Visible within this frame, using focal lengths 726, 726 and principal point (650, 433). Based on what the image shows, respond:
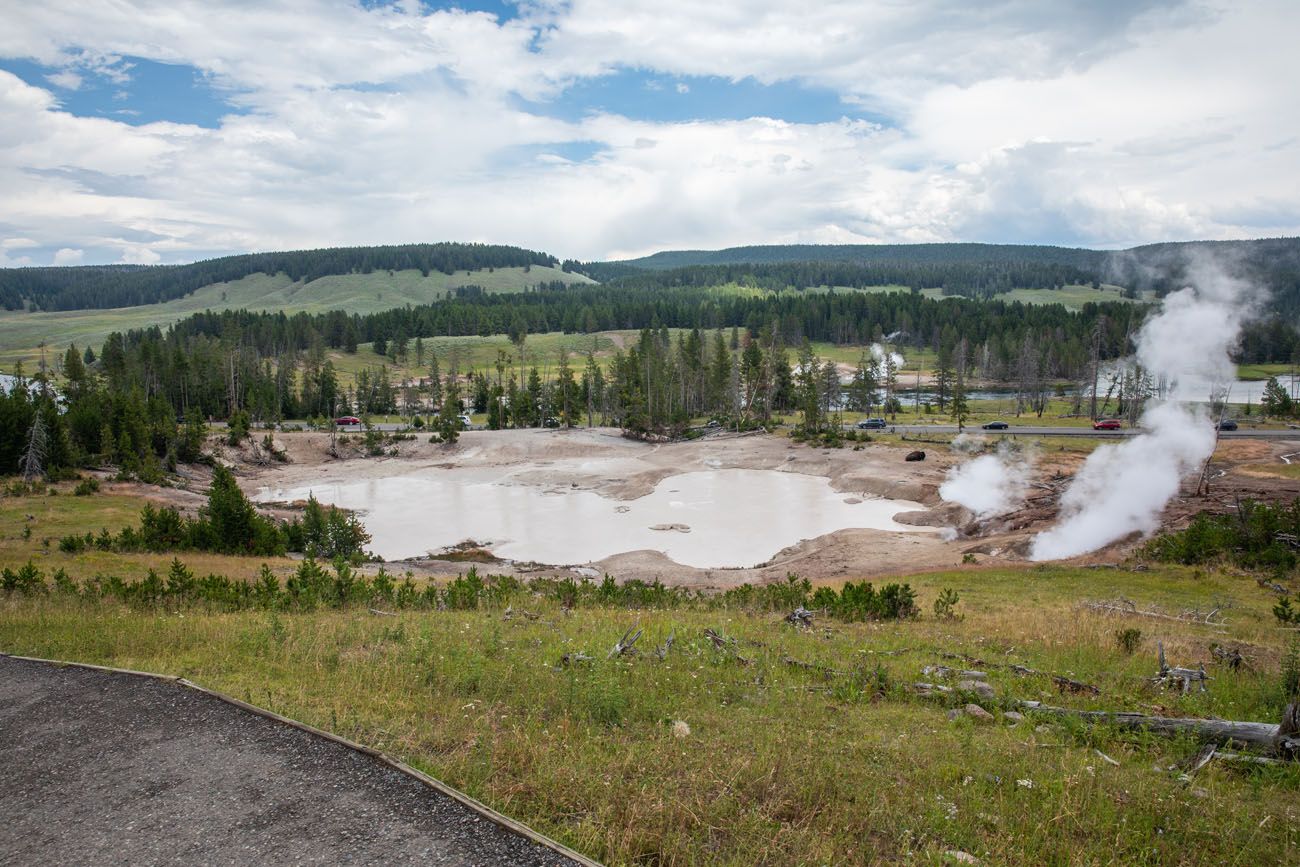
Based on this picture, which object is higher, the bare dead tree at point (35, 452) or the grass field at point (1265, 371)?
the grass field at point (1265, 371)

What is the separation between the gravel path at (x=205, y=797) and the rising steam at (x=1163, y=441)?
3425 centimetres

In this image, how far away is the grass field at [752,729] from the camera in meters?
7.31

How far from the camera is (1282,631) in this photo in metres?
18.7

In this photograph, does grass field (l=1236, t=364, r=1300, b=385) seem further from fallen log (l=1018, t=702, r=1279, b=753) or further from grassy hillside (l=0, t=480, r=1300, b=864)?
fallen log (l=1018, t=702, r=1279, b=753)

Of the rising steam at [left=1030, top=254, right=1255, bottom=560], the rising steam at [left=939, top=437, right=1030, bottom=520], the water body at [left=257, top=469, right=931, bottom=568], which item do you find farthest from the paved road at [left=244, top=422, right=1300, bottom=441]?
the rising steam at [left=1030, top=254, right=1255, bottom=560]

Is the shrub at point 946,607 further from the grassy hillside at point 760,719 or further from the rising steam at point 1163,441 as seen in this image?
the rising steam at point 1163,441

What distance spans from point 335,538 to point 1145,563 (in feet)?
129

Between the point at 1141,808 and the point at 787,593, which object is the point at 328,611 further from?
the point at 1141,808

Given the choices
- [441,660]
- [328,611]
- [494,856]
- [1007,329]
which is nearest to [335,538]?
[328,611]

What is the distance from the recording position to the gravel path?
23.0ft

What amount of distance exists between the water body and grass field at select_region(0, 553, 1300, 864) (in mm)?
26748

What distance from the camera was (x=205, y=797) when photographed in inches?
313

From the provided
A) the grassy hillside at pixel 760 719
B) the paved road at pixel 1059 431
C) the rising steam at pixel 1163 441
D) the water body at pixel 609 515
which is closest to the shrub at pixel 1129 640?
the grassy hillside at pixel 760 719

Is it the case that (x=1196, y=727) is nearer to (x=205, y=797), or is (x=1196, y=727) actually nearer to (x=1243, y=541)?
(x=205, y=797)
